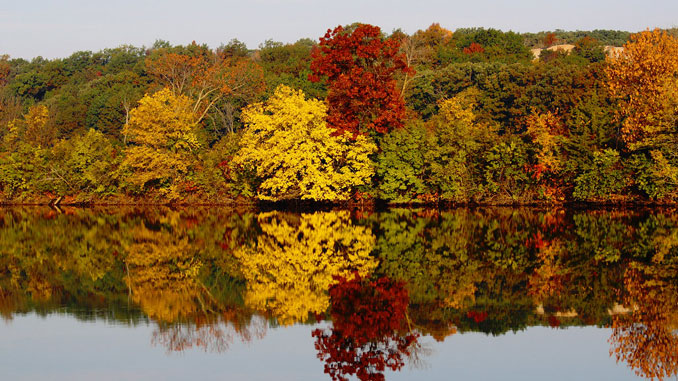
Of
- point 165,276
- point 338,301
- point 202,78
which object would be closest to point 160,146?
point 202,78

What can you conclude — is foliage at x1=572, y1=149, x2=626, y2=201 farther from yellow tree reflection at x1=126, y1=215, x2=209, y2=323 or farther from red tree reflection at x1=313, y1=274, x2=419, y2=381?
red tree reflection at x1=313, y1=274, x2=419, y2=381

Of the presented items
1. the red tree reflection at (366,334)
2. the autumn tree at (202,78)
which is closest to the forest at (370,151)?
the autumn tree at (202,78)

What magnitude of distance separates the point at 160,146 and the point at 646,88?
26965mm

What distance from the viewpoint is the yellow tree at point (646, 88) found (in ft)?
109

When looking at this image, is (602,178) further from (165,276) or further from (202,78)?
(202,78)

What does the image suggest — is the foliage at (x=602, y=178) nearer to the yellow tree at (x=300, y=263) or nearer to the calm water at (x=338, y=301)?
the calm water at (x=338, y=301)

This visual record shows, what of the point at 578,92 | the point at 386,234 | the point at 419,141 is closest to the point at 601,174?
the point at 419,141

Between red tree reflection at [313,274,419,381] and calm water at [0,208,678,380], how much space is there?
0.04m

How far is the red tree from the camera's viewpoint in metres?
36.8

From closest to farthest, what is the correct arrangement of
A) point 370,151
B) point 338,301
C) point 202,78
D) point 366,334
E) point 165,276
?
point 366,334 < point 338,301 < point 165,276 < point 370,151 < point 202,78

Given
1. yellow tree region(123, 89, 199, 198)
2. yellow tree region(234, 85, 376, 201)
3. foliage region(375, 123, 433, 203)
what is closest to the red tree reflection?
yellow tree region(234, 85, 376, 201)

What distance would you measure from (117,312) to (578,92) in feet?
148

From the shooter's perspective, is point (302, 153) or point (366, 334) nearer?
point (366, 334)

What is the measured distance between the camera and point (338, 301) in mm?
13930
